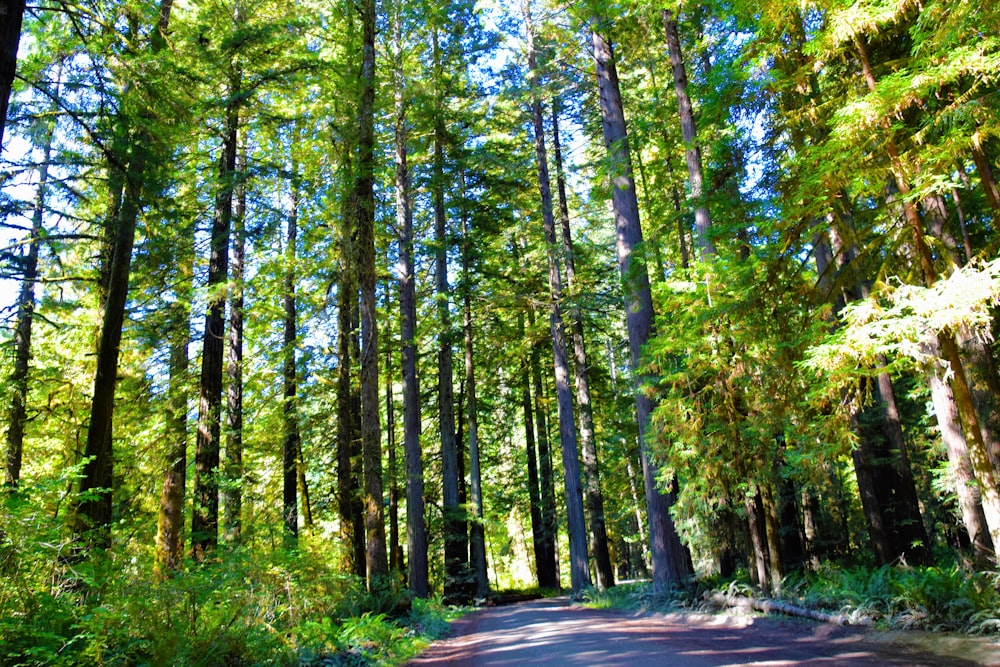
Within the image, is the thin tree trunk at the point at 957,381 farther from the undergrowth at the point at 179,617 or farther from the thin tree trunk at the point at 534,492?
the thin tree trunk at the point at 534,492

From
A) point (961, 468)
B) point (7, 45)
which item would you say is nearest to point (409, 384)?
point (961, 468)

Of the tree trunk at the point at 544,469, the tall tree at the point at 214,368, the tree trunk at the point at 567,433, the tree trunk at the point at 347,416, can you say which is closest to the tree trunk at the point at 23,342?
the tall tree at the point at 214,368

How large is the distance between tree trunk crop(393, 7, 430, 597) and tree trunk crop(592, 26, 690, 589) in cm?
505

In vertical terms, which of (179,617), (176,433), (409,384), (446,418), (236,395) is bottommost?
(179,617)

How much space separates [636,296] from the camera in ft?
41.7

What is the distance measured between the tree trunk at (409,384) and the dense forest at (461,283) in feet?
0.40

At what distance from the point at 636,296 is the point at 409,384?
7.11 m

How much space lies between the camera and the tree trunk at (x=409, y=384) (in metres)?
15.4

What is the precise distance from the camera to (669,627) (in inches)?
347

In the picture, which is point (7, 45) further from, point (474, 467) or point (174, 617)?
point (474, 467)

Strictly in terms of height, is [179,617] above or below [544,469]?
below

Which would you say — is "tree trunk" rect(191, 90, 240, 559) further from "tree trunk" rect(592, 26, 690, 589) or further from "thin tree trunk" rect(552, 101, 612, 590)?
"thin tree trunk" rect(552, 101, 612, 590)

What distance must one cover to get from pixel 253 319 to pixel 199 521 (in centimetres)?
659

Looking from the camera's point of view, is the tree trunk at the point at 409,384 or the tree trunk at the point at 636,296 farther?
the tree trunk at the point at 409,384
